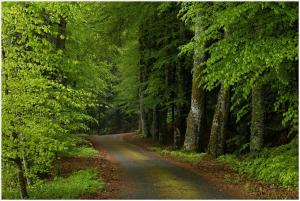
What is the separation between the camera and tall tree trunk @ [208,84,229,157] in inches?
789

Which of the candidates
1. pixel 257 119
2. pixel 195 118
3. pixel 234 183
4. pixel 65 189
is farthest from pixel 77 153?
pixel 234 183

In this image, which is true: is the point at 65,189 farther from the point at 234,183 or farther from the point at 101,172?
the point at 234,183

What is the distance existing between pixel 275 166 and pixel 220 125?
6878 millimetres

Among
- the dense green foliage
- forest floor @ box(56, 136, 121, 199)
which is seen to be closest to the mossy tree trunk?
the dense green foliage

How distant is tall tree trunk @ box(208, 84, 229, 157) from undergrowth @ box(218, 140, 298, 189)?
10.5ft

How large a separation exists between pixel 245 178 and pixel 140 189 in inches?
157

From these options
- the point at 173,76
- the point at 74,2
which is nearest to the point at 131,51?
the point at 173,76

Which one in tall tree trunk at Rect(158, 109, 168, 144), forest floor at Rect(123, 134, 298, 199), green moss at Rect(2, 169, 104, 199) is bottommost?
forest floor at Rect(123, 134, 298, 199)

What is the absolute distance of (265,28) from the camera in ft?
40.5

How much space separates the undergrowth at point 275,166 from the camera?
1224 centimetres

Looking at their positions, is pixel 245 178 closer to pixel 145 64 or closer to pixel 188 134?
pixel 188 134

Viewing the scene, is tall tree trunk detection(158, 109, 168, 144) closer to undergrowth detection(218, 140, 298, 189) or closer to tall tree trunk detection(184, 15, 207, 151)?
tall tree trunk detection(184, 15, 207, 151)

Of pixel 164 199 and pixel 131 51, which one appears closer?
pixel 164 199

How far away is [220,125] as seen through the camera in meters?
20.4
